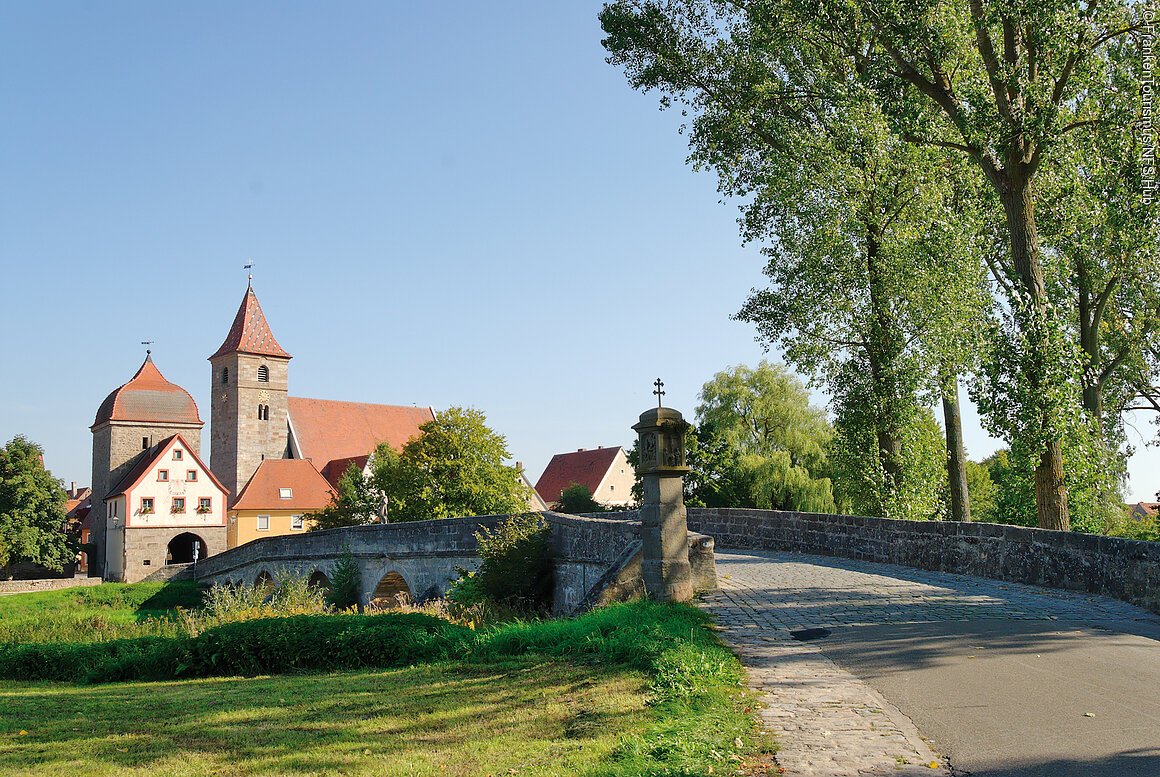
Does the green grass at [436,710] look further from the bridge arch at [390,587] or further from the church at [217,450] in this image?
the church at [217,450]

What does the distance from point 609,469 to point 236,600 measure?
169ft

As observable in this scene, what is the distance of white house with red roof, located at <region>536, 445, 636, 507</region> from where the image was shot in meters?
71.0

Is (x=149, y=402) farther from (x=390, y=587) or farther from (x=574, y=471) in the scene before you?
(x=390, y=587)

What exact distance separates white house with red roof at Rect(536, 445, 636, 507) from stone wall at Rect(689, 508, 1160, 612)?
1916 inches

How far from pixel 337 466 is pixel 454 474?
25543 mm

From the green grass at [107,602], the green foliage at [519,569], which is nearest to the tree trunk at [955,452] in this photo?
the green foliage at [519,569]

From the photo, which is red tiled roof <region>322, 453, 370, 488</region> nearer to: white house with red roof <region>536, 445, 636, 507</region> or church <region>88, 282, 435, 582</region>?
church <region>88, 282, 435, 582</region>

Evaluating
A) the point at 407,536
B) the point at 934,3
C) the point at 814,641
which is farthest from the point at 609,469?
the point at 814,641

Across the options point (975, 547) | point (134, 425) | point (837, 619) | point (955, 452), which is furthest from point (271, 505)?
point (837, 619)

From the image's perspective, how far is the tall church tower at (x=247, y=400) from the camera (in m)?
67.4

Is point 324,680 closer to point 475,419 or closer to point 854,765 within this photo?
point 854,765

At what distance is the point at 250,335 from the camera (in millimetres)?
71500

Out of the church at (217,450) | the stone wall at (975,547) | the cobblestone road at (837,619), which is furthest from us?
the church at (217,450)

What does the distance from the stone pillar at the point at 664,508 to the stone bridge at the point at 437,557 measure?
77 cm
